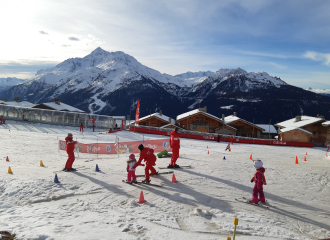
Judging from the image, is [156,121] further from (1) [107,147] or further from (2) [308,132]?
(1) [107,147]

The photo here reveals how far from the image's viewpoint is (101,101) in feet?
611

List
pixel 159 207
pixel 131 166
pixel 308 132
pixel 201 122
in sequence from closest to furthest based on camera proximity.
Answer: pixel 159 207, pixel 131 166, pixel 308 132, pixel 201 122

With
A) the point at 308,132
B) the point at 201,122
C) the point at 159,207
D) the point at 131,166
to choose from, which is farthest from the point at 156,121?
the point at 159,207

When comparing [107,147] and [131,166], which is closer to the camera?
[131,166]

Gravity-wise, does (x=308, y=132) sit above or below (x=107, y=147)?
above

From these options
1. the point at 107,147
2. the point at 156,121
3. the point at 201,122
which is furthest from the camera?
the point at 156,121

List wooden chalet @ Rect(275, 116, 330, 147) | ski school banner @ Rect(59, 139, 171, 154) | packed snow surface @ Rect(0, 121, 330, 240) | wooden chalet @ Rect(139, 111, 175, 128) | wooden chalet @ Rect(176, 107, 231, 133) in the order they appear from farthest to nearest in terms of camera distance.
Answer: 1. wooden chalet @ Rect(139, 111, 175, 128)
2. wooden chalet @ Rect(176, 107, 231, 133)
3. wooden chalet @ Rect(275, 116, 330, 147)
4. ski school banner @ Rect(59, 139, 171, 154)
5. packed snow surface @ Rect(0, 121, 330, 240)

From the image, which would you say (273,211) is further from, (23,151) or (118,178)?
(23,151)

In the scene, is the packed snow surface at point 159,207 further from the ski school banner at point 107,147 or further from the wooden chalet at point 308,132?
the wooden chalet at point 308,132

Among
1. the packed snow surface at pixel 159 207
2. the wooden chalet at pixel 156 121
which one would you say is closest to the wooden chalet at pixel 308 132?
the wooden chalet at pixel 156 121

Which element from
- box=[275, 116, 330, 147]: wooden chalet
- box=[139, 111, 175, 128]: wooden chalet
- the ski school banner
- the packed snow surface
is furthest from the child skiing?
box=[139, 111, 175, 128]: wooden chalet

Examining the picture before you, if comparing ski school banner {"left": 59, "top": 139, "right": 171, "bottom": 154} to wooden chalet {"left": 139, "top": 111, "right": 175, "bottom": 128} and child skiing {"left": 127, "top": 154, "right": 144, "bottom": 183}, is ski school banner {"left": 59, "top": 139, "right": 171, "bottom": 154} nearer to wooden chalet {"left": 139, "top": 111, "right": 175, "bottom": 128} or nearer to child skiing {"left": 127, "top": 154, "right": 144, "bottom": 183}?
child skiing {"left": 127, "top": 154, "right": 144, "bottom": 183}

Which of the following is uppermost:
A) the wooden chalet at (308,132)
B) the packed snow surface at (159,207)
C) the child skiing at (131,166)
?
the wooden chalet at (308,132)

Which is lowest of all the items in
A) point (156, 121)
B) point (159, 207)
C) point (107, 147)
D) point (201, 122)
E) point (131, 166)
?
point (159, 207)
